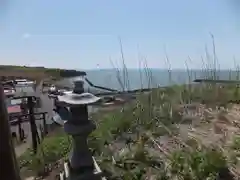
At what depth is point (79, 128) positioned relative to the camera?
6.76ft

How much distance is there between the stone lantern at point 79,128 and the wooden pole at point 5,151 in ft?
1.84

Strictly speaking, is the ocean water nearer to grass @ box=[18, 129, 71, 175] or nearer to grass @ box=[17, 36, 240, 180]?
grass @ box=[17, 36, 240, 180]

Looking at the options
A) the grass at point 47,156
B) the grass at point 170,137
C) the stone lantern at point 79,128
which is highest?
the stone lantern at point 79,128

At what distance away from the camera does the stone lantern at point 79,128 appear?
2.06m

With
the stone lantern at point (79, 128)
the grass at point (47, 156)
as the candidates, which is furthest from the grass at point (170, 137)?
the stone lantern at point (79, 128)

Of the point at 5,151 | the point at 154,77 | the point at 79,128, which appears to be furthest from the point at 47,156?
the point at 154,77

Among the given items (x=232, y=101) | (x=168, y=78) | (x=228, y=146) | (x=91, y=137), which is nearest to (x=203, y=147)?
(x=228, y=146)

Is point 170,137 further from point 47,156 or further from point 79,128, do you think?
point 79,128

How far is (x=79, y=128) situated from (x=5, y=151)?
656mm

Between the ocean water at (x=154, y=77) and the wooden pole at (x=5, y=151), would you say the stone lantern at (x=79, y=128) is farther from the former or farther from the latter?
the ocean water at (x=154, y=77)

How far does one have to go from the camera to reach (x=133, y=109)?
448 centimetres

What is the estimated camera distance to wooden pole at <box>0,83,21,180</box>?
146cm

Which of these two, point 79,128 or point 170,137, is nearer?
point 79,128

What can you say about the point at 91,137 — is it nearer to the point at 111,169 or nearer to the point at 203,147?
the point at 111,169
